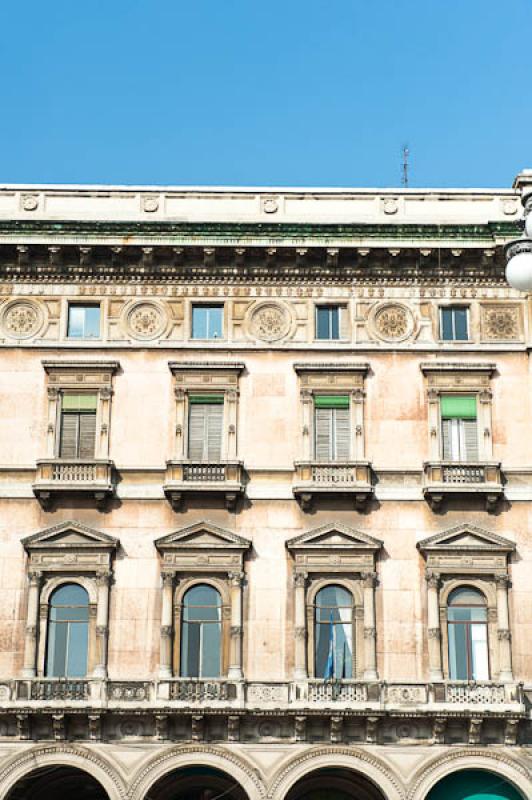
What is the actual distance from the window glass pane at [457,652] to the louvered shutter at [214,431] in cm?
742

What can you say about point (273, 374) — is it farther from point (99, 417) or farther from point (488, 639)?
point (488, 639)

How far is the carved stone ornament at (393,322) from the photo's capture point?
121ft

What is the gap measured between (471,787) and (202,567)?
844 cm

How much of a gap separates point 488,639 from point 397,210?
11942mm

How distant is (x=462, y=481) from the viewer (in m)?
35.2

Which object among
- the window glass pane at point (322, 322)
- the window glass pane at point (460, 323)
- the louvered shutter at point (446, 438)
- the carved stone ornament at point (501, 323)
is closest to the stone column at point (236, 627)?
the louvered shutter at point (446, 438)

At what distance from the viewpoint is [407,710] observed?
33.1 m

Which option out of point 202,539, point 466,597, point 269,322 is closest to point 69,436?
point 202,539

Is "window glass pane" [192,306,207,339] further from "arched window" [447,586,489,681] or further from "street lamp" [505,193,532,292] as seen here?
"street lamp" [505,193,532,292]

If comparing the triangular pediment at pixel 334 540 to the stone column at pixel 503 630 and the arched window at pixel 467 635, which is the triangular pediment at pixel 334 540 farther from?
the stone column at pixel 503 630

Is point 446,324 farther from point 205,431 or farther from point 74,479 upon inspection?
point 74,479

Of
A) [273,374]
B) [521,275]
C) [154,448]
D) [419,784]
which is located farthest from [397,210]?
[521,275]

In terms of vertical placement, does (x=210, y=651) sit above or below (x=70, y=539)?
below

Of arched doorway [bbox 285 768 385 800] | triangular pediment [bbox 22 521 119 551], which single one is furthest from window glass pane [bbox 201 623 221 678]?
arched doorway [bbox 285 768 385 800]
